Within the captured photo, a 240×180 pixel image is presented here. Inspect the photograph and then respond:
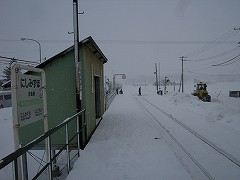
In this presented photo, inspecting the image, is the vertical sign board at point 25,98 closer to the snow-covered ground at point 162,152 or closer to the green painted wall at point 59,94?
the snow-covered ground at point 162,152

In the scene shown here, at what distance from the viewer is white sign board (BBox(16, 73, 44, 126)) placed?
3.88m

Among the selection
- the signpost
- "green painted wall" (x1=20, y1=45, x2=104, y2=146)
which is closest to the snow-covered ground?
"green painted wall" (x1=20, y1=45, x2=104, y2=146)

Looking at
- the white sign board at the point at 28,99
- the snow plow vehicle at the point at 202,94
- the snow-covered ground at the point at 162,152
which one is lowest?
the snow-covered ground at the point at 162,152

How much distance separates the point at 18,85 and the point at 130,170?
3492mm

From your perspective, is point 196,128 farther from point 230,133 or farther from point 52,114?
point 52,114

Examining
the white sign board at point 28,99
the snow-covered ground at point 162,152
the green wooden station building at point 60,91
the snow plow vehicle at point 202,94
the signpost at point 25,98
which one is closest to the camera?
the signpost at point 25,98

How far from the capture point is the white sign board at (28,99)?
3875 mm

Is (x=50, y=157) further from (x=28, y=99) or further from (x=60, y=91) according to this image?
(x=60, y=91)

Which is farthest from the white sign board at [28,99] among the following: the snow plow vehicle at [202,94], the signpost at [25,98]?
the snow plow vehicle at [202,94]

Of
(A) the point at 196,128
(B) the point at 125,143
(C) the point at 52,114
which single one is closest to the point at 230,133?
(A) the point at 196,128

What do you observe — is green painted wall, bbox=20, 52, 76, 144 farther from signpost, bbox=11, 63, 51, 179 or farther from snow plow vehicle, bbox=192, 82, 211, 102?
snow plow vehicle, bbox=192, 82, 211, 102

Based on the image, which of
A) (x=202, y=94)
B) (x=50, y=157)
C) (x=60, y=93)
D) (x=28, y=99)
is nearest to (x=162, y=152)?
(x=50, y=157)

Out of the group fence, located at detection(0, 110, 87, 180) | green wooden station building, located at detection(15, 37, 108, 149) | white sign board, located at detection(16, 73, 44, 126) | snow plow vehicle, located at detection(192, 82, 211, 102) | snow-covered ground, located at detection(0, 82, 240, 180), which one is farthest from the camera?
snow plow vehicle, located at detection(192, 82, 211, 102)

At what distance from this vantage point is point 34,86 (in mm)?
4543
